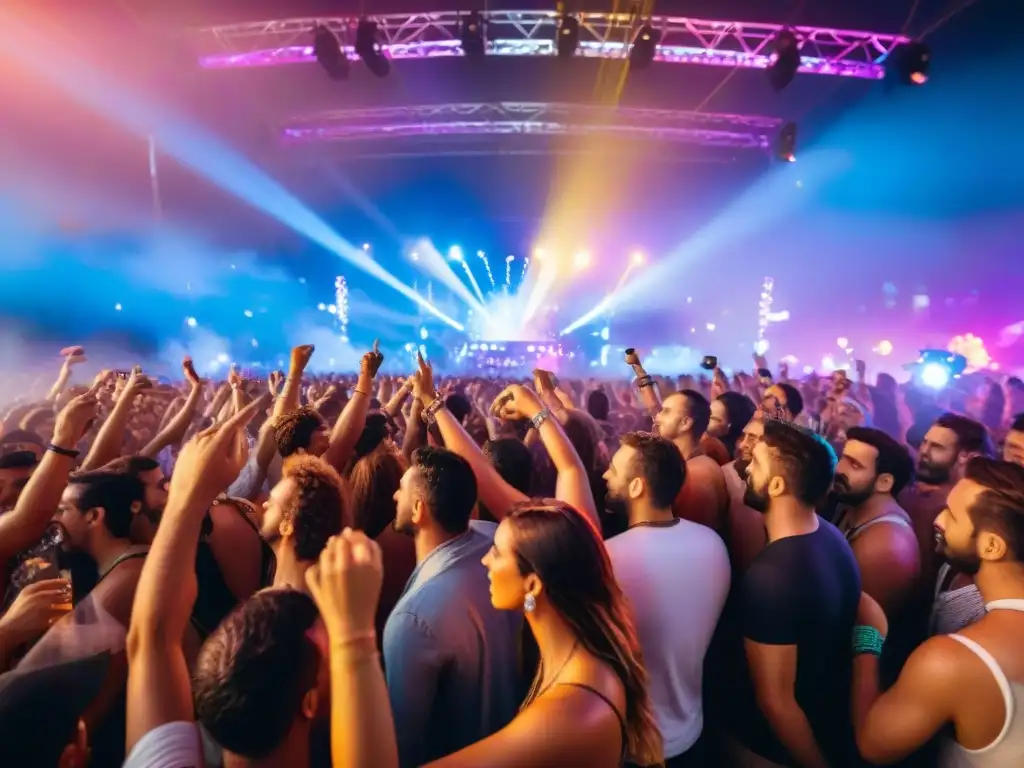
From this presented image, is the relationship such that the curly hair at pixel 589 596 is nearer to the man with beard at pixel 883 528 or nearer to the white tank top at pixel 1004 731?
the white tank top at pixel 1004 731

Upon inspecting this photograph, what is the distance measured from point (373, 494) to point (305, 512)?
2.39ft

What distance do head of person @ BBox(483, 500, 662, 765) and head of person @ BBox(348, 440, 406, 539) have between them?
1.22m

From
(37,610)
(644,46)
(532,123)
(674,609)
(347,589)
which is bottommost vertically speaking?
(674,609)

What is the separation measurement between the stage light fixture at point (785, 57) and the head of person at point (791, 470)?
8371 mm

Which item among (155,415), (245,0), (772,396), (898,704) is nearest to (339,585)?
(898,704)

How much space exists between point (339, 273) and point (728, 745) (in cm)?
2033

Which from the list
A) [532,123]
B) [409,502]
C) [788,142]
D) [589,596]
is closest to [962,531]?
[589,596]

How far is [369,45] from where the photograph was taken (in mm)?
8625

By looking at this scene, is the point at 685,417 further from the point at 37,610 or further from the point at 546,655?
the point at 37,610

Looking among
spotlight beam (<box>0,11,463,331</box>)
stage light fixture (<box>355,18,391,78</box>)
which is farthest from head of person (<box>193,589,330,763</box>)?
spotlight beam (<box>0,11,463,331</box>)

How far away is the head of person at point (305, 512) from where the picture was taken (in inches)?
71.6

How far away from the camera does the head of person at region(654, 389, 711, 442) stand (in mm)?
3293

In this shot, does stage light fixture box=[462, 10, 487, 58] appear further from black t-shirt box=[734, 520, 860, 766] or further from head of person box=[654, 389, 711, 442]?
black t-shirt box=[734, 520, 860, 766]

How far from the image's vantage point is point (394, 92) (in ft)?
43.3
